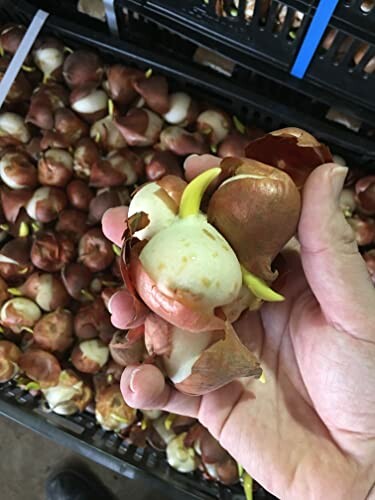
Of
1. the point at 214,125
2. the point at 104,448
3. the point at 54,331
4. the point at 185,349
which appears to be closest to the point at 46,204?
the point at 54,331

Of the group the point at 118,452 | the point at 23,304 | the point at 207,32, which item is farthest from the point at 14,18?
the point at 118,452

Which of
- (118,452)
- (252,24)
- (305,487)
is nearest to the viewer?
(305,487)

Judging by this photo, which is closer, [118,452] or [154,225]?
[154,225]

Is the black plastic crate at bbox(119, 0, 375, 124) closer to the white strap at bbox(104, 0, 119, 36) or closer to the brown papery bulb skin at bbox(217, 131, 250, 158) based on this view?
the white strap at bbox(104, 0, 119, 36)

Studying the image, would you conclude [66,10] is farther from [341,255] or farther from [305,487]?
[305,487]

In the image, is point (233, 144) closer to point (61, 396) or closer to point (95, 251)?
point (95, 251)

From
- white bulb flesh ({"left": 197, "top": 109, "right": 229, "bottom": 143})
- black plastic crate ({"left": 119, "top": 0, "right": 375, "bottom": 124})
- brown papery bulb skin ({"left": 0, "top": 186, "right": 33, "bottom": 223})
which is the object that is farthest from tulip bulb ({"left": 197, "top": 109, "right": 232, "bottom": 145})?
brown papery bulb skin ({"left": 0, "top": 186, "right": 33, "bottom": 223})

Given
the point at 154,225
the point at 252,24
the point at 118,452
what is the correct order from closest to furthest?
the point at 154,225
the point at 252,24
the point at 118,452
